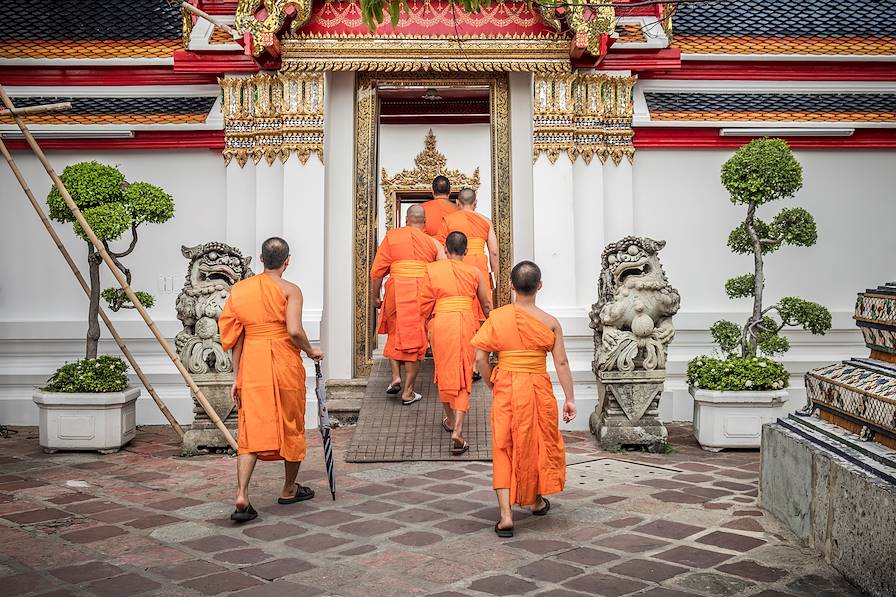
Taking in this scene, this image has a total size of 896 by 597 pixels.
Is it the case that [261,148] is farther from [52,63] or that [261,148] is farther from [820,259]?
[820,259]

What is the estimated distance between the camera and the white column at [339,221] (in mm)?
9016

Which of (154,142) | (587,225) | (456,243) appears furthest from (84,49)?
(587,225)

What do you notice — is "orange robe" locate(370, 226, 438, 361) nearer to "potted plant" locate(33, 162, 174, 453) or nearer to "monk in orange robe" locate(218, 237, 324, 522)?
"potted plant" locate(33, 162, 174, 453)

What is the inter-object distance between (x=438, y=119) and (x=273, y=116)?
6.62 m

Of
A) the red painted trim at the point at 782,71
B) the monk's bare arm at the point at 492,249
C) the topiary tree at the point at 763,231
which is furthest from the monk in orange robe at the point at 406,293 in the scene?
the red painted trim at the point at 782,71

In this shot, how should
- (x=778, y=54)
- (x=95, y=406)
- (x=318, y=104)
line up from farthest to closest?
(x=778, y=54) < (x=318, y=104) < (x=95, y=406)

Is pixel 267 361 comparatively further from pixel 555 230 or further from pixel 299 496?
pixel 555 230

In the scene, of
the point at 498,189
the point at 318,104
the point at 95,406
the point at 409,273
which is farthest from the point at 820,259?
the point at 95,406

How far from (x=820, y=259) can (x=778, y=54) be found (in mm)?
2108

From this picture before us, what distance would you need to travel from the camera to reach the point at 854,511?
428 cm

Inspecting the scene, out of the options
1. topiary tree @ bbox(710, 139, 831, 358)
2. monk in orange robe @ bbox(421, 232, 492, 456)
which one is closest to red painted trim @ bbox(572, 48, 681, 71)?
topiary tree @ bbox(710, 139, 831, 358)

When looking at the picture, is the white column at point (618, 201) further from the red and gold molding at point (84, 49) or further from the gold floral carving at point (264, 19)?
the red and gold molding at point (84, 49)

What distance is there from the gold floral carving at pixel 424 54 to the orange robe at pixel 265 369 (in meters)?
3.68

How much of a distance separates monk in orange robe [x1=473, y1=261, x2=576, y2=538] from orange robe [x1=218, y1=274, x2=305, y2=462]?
47.1 inches
